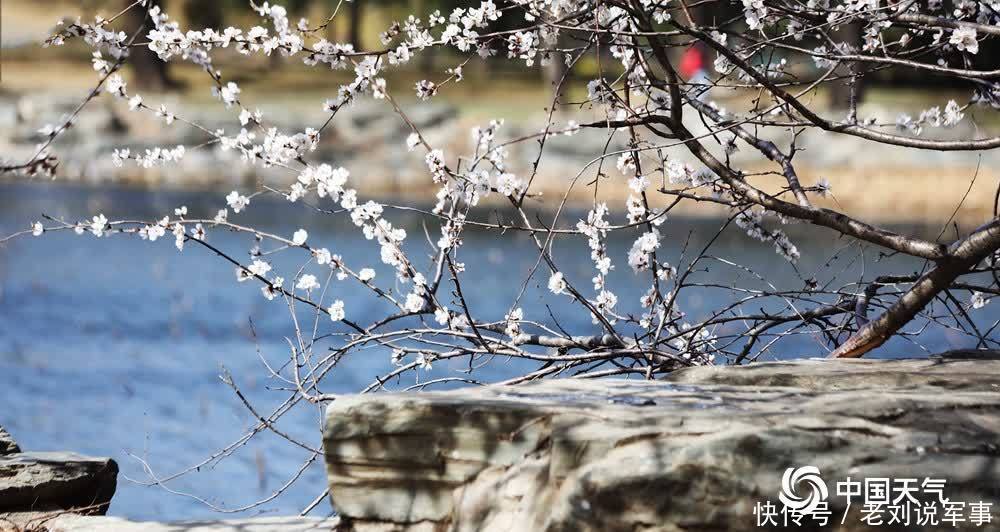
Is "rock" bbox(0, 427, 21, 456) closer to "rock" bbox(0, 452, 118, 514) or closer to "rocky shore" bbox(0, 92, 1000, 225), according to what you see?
"rock" bbox(0, 452, 118, 514)

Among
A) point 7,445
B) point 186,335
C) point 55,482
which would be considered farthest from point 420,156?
point 55,482

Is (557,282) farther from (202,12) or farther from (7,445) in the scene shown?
(202,12)

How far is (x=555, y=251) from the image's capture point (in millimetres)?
15914

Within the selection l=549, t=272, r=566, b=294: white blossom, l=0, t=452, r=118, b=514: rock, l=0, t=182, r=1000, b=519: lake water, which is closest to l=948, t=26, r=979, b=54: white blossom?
l=0, t=182, r=1000, b=519: lake water

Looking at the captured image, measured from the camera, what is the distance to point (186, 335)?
1064 centimetres

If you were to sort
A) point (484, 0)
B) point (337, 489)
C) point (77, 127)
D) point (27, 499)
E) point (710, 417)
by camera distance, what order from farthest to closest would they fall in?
point (77, 127)
point (484, 0)
point (27, 499)
point (337, 489)
point (710, 417)

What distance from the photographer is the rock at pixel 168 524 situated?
4016 mm

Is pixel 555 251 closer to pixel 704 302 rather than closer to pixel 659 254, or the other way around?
pixel 659 254

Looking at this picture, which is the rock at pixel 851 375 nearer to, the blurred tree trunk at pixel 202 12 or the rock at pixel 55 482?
the rock at pixel 55 482

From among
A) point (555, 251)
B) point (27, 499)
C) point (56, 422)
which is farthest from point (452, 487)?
point (555, 251)

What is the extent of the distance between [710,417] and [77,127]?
26.1 m

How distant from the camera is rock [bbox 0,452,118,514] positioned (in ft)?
14.5

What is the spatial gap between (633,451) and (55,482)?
2412 mm

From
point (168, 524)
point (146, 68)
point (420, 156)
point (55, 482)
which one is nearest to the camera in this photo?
point (168, 524)
